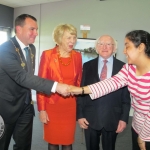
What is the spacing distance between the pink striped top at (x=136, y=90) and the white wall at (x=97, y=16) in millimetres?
3320

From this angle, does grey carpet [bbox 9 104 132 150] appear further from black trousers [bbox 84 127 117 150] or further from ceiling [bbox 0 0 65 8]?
→ ceiling [bbox 0 0 65 8]

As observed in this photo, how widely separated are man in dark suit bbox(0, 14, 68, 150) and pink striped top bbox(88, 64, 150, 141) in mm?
376

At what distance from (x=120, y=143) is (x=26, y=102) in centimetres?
202

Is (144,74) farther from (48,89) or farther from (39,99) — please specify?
(39,99)

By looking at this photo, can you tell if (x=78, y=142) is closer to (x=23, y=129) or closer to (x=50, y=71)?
(x=23, y=129)

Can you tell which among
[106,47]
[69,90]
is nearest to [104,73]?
[106,47]

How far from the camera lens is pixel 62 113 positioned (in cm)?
209

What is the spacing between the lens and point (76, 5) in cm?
554

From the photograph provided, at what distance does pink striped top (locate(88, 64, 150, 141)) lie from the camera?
1.49 meters

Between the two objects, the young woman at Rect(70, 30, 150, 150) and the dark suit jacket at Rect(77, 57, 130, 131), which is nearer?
the young woman at Rect(70, 30, 150, 150)

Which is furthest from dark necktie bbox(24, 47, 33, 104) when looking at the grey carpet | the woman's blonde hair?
the grey carpet

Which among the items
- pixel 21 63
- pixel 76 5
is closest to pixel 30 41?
pixel 21 63

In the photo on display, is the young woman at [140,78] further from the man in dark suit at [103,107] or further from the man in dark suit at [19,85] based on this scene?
the man in dark suit at [19,85]

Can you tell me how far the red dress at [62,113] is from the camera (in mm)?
2059
